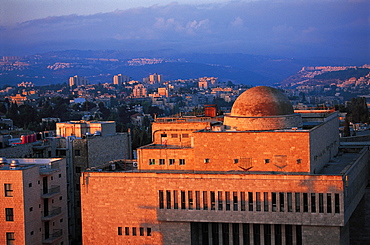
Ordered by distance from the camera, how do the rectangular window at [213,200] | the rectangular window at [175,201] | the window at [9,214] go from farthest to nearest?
the window at [9,214], the rectangular window at [175,201], the rectangular window at [213,200]

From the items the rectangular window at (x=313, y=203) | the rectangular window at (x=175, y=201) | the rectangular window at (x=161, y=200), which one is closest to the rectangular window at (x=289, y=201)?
the rectangular window at (x=313, y=203)

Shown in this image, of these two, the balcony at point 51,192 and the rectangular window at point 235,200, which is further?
the balcony at point 51,192

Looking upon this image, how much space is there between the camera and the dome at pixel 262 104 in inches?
1321

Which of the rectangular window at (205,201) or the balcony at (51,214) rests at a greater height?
the rectangular window at (205,201)

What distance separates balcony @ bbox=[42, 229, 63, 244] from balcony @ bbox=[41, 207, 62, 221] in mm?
895

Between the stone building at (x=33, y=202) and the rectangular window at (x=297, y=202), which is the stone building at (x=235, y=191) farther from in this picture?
the stone building at (x=33, y=202)

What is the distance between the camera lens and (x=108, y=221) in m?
30.9

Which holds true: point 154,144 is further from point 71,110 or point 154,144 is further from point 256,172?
point 71,110

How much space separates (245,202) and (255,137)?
145 inches

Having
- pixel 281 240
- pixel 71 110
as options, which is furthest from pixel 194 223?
pixel 71 110

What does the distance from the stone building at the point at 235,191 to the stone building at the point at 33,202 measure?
2.94 m

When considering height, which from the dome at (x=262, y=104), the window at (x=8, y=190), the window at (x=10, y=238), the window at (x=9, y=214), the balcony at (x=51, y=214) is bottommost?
the window at (x=10, y=238)

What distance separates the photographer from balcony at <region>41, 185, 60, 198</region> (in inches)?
1315

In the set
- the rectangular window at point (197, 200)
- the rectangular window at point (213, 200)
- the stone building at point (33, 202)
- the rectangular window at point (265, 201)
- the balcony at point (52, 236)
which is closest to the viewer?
the rectangular window at point (265, 201)
